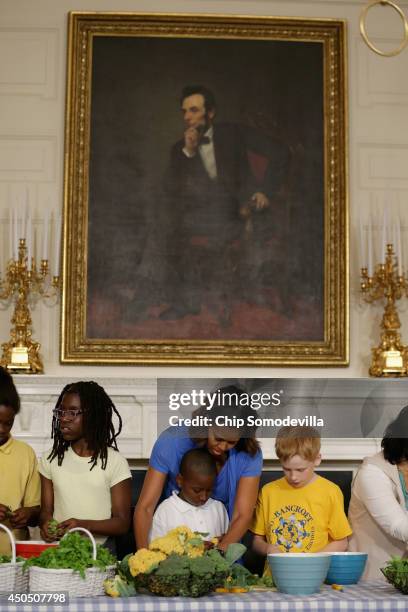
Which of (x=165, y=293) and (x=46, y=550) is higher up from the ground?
(x=165, y=293)

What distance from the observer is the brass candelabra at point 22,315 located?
5.24 m

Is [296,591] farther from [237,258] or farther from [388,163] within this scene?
[388,163]

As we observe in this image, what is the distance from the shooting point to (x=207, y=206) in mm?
5629

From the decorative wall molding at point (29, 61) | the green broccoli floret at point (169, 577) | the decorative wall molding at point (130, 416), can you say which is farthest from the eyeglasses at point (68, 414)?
the decorative wall molding at point (29, 61)

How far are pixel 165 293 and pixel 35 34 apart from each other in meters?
1.82

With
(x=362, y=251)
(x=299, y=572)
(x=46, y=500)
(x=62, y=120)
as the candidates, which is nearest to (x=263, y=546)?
(x=299, y=572)

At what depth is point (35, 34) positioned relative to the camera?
5.79 meters

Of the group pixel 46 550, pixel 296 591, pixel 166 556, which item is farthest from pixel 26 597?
pixel 296 591

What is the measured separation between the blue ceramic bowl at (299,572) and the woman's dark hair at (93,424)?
103 centimetres

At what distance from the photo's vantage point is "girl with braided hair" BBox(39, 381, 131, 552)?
3.52 meters

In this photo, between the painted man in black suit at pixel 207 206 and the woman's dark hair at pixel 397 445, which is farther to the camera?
the painted man in black suit at pixel 207 206

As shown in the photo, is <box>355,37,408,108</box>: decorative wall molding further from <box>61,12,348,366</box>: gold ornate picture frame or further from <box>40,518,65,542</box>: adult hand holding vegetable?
<box>40,518,65,542</box>: adult hand holding vegetable

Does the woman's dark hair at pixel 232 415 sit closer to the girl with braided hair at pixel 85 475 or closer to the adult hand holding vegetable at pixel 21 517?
the girl with braided hair at pixel 85 475

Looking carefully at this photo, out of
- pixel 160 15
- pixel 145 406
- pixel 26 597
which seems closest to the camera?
pixel 26 597
